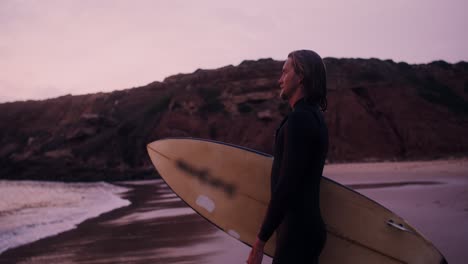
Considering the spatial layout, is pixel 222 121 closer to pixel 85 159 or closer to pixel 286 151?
pixel 85 159

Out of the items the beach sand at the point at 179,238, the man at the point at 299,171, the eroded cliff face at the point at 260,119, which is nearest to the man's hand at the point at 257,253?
the man at the point at 299,171

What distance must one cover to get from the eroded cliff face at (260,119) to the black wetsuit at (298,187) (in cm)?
2543

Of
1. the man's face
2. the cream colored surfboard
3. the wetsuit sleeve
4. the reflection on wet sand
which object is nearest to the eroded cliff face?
the reflection on wet sand

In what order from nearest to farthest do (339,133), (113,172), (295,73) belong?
(295,73) < (113,172) < (339,133)

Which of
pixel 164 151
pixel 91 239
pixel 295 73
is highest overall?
pixel 295 73

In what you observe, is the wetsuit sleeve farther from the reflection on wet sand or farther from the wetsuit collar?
the reflection on wet sand

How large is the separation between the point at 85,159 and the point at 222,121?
9819 mm

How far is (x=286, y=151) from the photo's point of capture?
1651 millimetres

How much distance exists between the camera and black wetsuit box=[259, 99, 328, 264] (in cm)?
164

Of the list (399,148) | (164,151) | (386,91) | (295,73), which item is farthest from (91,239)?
(386,91)

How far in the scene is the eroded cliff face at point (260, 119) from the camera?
28.5 m

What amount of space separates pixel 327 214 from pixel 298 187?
764 millimetres

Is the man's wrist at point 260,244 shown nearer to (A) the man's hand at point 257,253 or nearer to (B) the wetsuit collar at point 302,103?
(A) the man's hand at point 257,253

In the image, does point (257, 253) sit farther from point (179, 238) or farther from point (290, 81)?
point (179, 238)
